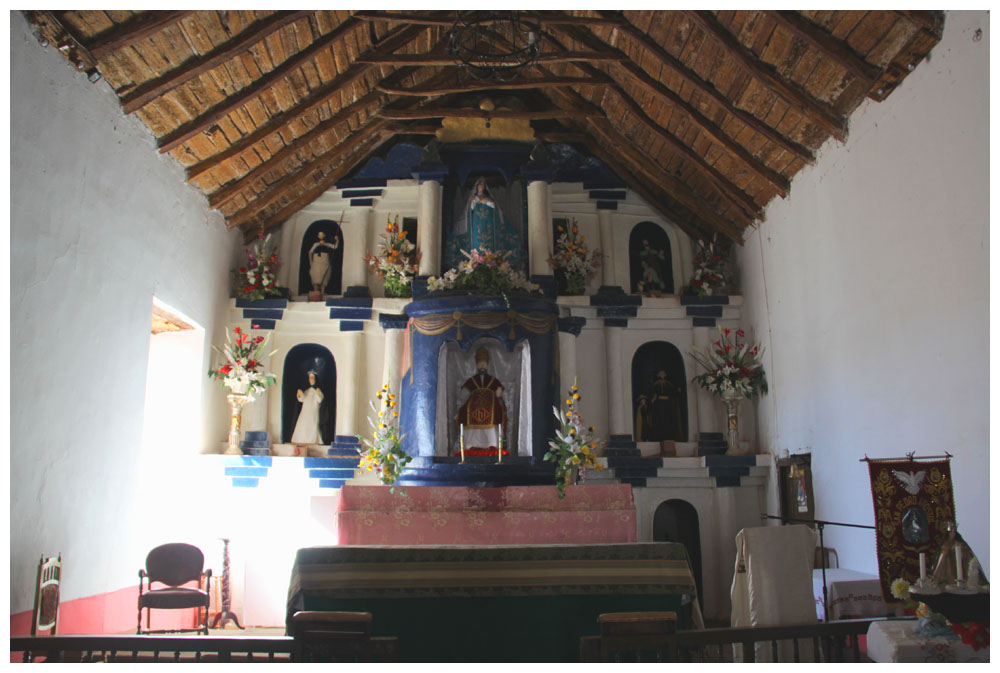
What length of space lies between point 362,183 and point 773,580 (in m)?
7.99

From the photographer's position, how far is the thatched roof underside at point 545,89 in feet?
22.9

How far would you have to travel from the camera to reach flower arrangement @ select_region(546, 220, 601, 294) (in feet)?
36.4

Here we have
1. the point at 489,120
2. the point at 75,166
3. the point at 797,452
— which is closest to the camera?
the point at 75,166

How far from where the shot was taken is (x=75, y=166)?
7062 mm

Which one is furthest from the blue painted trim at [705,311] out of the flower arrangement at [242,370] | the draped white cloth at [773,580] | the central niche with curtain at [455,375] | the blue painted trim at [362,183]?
the flower arrangement at [242,370]

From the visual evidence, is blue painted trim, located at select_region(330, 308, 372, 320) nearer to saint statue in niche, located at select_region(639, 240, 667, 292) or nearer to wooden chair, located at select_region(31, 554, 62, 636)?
saint statue in niche, located at select_region(639, 240, 667, 292)

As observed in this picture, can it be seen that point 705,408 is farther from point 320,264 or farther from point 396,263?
point 320,264

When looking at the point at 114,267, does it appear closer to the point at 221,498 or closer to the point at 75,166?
the point at 75,166

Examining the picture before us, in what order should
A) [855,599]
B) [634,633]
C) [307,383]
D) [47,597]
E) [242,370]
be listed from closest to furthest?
1. [634,633]
2. [47,597]
3. [855,599]
4. [242,370]
5. [307,383]

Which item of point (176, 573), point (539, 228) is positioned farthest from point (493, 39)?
point (176, 573)

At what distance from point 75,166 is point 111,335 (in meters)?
1.59

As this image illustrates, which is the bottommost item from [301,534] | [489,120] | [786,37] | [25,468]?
[301,534]

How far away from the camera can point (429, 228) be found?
438 inches

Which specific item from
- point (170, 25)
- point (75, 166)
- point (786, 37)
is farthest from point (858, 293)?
point (75, 166)
